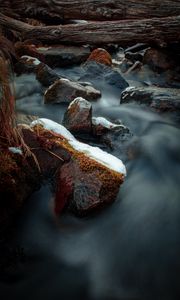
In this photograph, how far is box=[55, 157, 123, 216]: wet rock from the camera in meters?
2.69

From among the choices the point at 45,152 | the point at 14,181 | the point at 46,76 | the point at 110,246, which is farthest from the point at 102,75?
the point at 110,246

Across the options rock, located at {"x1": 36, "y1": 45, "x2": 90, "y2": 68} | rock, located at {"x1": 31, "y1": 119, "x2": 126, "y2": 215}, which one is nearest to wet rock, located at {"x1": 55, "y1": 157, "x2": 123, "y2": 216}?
rock, located at {"x1": 31, "y1": 119, "x2": 126, "y2": 215}

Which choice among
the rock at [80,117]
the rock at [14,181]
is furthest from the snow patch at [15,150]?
the rock at [80,117]

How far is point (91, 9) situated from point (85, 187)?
5829 mm

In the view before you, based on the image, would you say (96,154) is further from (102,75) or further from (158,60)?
(158,60)

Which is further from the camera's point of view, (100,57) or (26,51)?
(100,57)

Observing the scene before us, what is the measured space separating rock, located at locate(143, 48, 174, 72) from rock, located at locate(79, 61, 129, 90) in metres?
1.14

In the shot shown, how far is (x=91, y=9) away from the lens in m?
7.29

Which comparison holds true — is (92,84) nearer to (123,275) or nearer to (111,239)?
(111,239)

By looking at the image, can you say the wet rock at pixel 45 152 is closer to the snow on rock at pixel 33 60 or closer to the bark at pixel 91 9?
the snow on rock at pixel 33 60

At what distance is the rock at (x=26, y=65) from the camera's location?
600 cm

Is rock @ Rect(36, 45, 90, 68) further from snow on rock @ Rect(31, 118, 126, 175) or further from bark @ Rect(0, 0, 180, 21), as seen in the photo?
snow on rock @ Rect(31, 118, 126, 175)

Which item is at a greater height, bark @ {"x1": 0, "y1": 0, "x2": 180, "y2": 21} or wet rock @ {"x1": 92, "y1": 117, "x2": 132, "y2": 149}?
bark @ {"x1": 0, "y1": 0, "x2": 180, "y2": 21}

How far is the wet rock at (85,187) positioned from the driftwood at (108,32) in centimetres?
468
